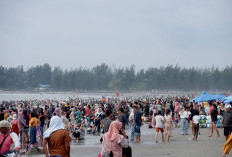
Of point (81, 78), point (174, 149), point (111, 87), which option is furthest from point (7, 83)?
point (174, 149)

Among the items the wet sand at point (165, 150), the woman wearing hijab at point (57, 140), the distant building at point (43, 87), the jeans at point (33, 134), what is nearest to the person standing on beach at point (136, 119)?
the wet sand at point (165, 150)

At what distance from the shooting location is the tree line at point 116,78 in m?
135

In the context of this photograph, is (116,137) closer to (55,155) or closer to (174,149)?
(55,155)

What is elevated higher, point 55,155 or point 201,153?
point 55,155

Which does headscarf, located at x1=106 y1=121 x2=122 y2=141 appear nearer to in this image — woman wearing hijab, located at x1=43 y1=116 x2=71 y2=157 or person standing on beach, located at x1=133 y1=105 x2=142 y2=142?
woman wearing hijab, located at x1=43 y1=116 x2=71 y2=157

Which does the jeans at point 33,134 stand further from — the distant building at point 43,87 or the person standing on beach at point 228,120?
the distant building at point 43,87

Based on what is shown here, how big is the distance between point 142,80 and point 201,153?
136 m

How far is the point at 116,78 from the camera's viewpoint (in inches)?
6299

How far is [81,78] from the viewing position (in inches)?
6122

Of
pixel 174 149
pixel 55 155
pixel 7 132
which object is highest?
pixel 7 132

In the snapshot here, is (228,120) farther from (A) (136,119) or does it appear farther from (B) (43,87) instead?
(B) (43,87)

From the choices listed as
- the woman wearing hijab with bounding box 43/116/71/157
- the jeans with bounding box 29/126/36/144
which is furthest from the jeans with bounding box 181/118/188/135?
the woman wearing hijab with bounding box 43/116/71/157

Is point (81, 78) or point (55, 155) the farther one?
point (81, 78)

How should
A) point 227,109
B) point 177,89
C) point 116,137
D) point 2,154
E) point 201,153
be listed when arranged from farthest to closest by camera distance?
1. point 177,89
2. point 227,109
3. point 201,153
4. point 116,137
5. point 2,154
